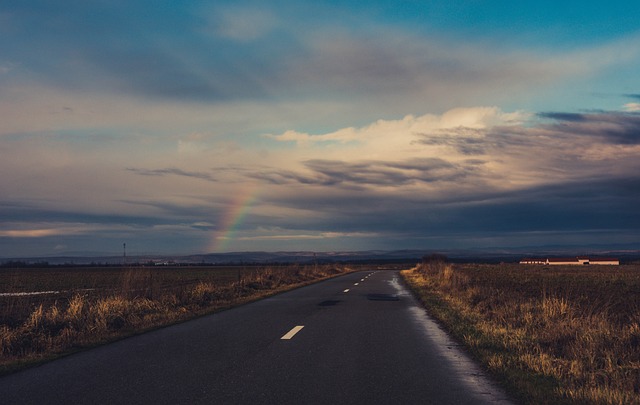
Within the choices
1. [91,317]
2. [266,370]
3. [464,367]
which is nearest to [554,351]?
[464,367]

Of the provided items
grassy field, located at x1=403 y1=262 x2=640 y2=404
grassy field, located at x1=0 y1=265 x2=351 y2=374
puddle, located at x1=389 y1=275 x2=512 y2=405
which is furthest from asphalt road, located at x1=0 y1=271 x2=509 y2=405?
grassy field, located at x1=0 y1=265 x2=351 y2=374

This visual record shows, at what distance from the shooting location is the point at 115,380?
7098 mm

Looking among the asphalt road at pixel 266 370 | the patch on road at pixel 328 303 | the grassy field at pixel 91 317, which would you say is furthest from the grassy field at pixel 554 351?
the grassy field at pixel 91 317

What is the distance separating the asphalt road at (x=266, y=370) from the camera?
6195mm

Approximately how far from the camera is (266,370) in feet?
24.9

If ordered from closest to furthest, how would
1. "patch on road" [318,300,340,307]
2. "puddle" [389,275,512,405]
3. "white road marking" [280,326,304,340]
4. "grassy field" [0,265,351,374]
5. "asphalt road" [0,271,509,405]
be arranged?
"asphalt road" [0,271,509,405] < "puddle" [389,275,512,405] < "grassy field" [0,265,351,374] < "white road marking" [280,326,304,340] < "patch on road" [318,300,340,307]

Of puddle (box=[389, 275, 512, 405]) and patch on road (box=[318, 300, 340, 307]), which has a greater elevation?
puddle (box=[389, 275, 512, 405])

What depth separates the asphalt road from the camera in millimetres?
6195

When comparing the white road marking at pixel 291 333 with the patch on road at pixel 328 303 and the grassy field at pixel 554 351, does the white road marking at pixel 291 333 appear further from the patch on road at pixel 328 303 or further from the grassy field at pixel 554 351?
the patch on road at pixel 328 303

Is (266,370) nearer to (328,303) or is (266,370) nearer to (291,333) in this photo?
(291,333)

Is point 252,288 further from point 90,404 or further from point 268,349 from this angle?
point 90,404

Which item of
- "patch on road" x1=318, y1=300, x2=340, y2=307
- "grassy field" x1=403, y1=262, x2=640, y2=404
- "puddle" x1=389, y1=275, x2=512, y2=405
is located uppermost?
"grassy field" x1=403, y1=262, x2=640, y2=404

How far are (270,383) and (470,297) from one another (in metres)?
13.5

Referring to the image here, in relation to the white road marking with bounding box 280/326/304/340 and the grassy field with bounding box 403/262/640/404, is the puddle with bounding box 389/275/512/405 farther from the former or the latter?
the white road marking with bounding box 280/326/304/340
